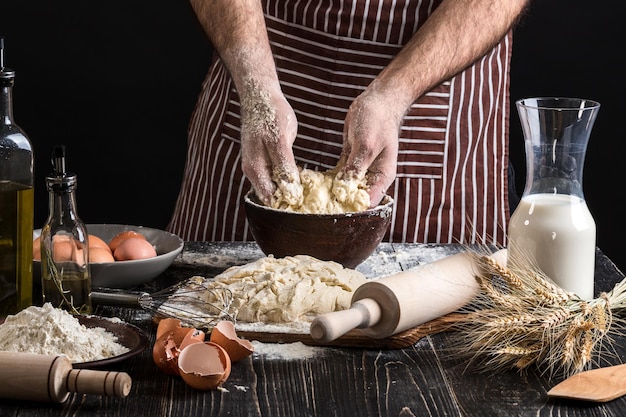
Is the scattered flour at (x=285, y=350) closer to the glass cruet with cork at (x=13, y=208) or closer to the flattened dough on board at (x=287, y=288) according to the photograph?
the flattened dough on board at (x=287, y=288)

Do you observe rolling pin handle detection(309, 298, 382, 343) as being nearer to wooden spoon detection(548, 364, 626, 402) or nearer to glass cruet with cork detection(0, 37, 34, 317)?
wooden spoon detection(548, 364, 626, 402)

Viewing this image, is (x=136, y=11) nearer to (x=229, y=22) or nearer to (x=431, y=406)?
(x=229, y=22)

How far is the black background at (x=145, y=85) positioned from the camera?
3299 mm

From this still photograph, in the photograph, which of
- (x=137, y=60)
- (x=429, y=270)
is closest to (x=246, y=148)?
(x=429, y=270)

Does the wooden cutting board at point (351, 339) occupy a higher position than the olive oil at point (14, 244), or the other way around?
the olive oil at point (14, 244)

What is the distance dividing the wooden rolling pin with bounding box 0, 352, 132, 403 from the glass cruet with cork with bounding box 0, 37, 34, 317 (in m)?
0.32

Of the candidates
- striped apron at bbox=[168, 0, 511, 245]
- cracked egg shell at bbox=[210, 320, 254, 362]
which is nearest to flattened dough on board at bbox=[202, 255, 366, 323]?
cracked egg shell at bbox=[210, 320, 254, 362]

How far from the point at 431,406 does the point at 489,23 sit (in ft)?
3.87

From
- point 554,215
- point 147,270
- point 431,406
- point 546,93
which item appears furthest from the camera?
point 546,93

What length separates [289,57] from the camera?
2.39 meters

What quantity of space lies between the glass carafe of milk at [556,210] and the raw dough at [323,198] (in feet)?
1.08

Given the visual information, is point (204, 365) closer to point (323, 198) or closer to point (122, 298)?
point (122, 298)

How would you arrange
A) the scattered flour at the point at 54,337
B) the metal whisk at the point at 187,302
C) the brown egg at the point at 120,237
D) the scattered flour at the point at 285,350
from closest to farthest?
the scattered flour at the point at 54,337
the scattered flour at the point at 285,350
the metal whisk at the point at 187,302
the brown egg at the point at 120,237

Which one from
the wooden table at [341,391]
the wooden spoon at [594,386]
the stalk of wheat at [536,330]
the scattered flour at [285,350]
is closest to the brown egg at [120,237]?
the wooden table at [341,391]
